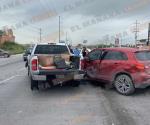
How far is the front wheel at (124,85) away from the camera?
11.7m

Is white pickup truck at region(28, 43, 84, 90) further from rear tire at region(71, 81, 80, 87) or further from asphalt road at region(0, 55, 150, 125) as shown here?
rear tire at region(71, 81, 80, 87)

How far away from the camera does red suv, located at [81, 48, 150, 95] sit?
37.4 feet

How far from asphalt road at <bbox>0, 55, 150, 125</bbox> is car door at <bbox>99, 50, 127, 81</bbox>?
1.98 feet

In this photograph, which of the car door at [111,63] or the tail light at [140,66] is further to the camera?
the car door at [111,63]

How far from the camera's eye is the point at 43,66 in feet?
40.7

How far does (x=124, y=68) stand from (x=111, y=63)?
822mm

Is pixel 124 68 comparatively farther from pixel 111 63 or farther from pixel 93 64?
pixel 93 64

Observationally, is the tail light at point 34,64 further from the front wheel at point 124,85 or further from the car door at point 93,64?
the front wheel at point 124,85

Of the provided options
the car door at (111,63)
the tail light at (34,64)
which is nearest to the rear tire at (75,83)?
the car door at (111,63)

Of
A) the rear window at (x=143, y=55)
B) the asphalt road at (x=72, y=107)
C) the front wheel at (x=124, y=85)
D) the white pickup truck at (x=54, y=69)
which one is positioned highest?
the rear window at (x=143, y=55)

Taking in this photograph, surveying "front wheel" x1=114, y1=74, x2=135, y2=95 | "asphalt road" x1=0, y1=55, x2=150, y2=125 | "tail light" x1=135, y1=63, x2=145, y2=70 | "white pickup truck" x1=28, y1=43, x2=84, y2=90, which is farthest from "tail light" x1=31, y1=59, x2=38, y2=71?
"tail light" x1=135, y1=63, x2=145, y2=70

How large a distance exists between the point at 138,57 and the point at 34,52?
181 inches

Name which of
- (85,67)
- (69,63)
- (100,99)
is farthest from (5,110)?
(85,67)

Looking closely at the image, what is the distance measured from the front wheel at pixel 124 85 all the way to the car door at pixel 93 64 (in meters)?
1.50
